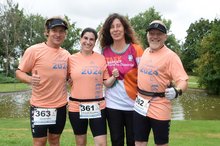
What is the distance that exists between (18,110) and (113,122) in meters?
14.4

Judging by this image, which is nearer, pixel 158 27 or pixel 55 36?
pixel 158 27

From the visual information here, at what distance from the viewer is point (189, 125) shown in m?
12.5

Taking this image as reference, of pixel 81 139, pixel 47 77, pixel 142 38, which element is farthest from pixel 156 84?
pixel 142 38

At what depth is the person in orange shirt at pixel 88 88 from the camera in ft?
15.8

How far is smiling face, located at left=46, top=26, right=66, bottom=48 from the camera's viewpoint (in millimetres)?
4809

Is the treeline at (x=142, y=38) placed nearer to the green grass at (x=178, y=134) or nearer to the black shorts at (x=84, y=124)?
the green grass at (x=178, y=134)

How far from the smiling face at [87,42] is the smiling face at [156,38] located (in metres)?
0.80

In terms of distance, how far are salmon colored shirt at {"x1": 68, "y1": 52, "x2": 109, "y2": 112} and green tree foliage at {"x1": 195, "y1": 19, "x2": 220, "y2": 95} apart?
3177 centimetres

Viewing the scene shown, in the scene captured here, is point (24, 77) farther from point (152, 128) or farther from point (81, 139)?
point (152, 128)

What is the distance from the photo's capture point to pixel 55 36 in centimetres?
481

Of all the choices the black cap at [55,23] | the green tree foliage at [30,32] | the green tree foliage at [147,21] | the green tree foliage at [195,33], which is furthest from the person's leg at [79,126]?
the green tree foliage at [195,33]

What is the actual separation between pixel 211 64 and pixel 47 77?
33.8 m

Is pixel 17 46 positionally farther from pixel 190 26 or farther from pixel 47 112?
pixel 47 112

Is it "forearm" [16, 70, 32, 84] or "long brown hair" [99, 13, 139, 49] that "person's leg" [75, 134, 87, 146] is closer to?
"forearm" [16, 70, 32, 84]
